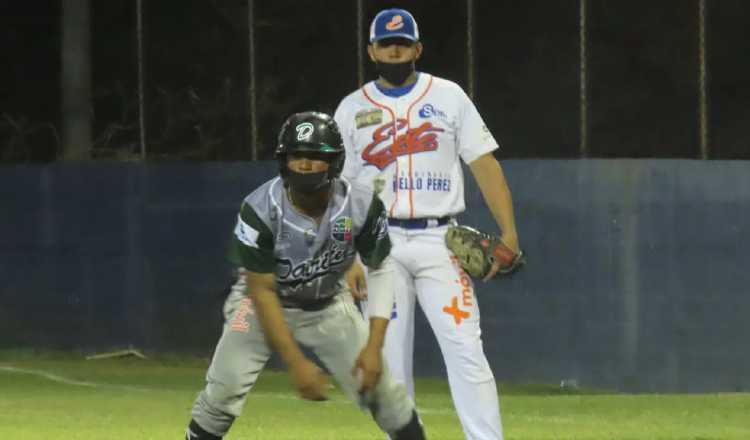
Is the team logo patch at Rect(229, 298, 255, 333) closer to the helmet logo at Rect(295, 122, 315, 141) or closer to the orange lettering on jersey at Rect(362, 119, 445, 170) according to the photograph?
the helmet logo at Rect(295, 122, 315, 141)

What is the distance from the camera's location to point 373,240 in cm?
728

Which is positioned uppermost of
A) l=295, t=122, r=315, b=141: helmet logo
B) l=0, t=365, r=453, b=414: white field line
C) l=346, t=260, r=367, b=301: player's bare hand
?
l=295, t=122, r=315, b=141: helmet logo

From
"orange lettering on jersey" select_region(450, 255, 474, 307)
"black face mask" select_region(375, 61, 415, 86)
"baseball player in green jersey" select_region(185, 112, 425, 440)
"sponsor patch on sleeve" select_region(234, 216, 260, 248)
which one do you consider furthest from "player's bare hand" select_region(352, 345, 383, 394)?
"black face mask" select_region(375, 61, 415, 86)

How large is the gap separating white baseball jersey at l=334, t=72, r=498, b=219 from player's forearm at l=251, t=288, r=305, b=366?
116 centimetres

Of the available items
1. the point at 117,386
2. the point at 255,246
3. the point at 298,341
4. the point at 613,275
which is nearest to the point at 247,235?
the point at 255,246

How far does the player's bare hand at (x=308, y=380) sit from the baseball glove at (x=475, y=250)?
1.22 metres

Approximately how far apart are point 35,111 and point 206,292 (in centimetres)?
325

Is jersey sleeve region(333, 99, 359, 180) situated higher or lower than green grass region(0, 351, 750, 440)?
higher

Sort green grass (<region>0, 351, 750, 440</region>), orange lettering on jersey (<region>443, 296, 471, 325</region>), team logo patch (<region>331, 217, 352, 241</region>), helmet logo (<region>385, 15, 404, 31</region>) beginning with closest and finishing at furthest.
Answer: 1. team logo patch (<region>331, 217, 352, 241</region>)
2. orange lettering on jersey (<region>443, 296, 471, 325</region>)
3. helmet logo (<region>385, 15, 404, 31</region>)
4. green grass (<region>0, 351, 750, 440</region>)

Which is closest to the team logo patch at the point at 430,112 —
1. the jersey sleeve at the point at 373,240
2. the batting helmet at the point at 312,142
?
the jersey sleeve at the point at 373,240

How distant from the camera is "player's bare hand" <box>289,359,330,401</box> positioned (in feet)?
22.7

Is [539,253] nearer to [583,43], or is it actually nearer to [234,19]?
[583,43]

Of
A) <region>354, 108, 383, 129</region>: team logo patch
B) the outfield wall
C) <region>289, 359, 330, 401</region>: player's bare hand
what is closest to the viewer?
<region>289, 359, 330, 401</region>: player's bare hand

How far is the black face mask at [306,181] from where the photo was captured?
7.08 m
